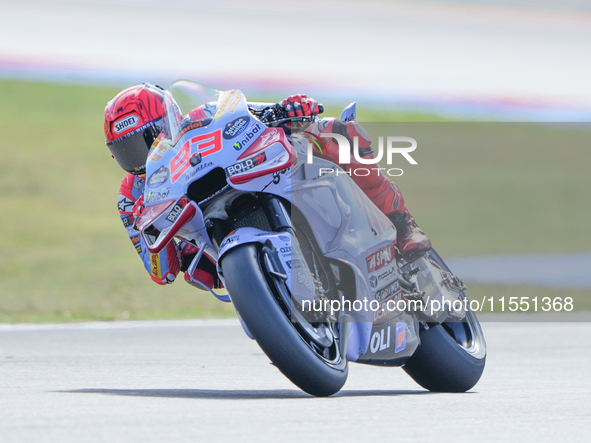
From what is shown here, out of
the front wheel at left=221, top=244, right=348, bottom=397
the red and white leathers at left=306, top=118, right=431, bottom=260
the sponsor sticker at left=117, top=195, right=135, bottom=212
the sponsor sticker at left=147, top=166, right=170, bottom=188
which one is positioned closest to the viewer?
the front wheel at left=221, top=244, right=348, bottom=397

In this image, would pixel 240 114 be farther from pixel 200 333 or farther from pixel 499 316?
pixel 499 316

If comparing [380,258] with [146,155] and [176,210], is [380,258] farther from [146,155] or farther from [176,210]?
[146,155]

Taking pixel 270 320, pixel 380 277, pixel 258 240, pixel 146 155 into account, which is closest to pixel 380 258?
pixel 380 277

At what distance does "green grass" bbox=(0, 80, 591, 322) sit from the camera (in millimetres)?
5660

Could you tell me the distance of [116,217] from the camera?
63.0 ft

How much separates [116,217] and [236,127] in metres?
16.0

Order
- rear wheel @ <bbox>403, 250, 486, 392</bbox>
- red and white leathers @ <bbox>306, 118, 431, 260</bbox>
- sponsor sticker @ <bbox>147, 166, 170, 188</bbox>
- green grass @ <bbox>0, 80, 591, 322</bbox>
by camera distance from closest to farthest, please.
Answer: sponsor sticker @ <bbox>147, 166, 170, 188</bbox> < red and white leathers @ <bbox>306, 118, 431, 260</bbox> < rear wheel @ <bbox>403, 250, 486, 392</bbox> < green grass @ <bbox>0, 80, 591, 322</bbox>

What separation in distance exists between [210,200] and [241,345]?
3679 millimetres

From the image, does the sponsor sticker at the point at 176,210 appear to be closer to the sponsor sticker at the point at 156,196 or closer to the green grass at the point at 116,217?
the sponsor sticker at the point at 156,196

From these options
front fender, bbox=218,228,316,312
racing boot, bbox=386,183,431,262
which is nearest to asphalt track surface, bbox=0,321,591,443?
front fender, bbox=218,228,316,312

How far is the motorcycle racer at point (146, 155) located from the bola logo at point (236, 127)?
331 mm

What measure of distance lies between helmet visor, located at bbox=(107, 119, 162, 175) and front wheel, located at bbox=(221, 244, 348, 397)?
3.77ft

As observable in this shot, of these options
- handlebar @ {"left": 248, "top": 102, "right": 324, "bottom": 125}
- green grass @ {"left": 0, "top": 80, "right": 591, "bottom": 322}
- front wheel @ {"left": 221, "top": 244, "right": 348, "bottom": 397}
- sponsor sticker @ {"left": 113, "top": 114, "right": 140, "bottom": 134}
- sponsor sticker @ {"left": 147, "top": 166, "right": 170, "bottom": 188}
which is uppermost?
handlebar @ {"left": 248, "top": 102, "right": 324, "bottom": 125}

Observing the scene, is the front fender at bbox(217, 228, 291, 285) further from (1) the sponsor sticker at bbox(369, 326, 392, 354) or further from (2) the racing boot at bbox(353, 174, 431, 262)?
(2) the racing boot at bbox(353, 174, 431, 262)
